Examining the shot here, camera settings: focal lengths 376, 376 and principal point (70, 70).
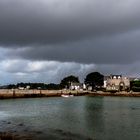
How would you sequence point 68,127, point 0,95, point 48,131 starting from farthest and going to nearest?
point 0,95, point 68,127, point 48,131

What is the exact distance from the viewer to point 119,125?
194ft

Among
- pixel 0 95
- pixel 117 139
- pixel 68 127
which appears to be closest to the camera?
pixel 117 139

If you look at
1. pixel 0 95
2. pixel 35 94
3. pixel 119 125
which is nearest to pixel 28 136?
pixel 119 125

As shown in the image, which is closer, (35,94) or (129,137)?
(129,137)

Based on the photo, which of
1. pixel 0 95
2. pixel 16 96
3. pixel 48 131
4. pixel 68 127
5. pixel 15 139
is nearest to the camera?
pixel 15 139

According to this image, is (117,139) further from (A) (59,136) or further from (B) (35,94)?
(B) (35,94)

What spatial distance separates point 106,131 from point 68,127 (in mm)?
7107

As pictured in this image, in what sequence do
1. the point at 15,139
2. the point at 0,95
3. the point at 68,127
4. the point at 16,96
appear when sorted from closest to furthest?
the point at 15,139, the point at 68,127, the point at 0,95, the point at 16,96

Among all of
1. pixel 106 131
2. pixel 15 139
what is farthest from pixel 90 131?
pixel 15 139

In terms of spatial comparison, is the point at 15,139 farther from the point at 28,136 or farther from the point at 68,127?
the point at 68,127

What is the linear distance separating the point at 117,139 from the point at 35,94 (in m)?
152

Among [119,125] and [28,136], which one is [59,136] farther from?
[119,125]

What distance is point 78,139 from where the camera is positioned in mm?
43375

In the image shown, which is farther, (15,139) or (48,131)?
(48,131)
